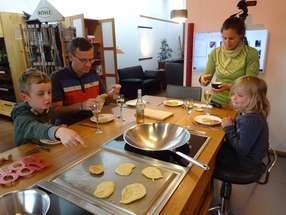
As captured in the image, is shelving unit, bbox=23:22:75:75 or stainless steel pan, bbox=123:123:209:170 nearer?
stainless steel pan, bbox=123:123:209:170

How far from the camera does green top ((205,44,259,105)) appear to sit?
74.4 inches

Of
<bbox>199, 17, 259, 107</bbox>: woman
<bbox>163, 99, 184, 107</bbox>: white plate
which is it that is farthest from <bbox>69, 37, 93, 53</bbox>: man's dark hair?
<bbox>199, 17, 259, 107</bbox>: woman

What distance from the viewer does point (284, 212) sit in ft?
6.09

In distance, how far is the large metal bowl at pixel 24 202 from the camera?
2.52ft

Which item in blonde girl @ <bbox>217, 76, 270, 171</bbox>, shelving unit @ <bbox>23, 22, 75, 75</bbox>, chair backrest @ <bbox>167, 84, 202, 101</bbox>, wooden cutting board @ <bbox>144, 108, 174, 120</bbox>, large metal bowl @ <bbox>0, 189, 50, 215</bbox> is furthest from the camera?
shelving unit @ <bbox>23, 22, 75, 75</bbox>

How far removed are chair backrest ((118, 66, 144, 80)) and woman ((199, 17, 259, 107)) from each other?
3.77m

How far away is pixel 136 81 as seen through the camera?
218 inches

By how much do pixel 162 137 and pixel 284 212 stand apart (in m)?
1.39

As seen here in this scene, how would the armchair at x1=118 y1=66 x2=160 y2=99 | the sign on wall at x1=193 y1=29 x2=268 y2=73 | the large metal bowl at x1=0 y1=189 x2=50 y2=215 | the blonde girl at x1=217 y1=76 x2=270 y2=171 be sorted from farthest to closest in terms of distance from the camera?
the armchair at x1=118 y1=66 x2=160 y2=99 < the sign on wall at x1=193 y1=29 x2=268 y2=73 < the blonde girl at x1=217 y1=76 x2=270 y2=171 < the large metal bowl at x1=0 y1=189 x2=50 y2=215

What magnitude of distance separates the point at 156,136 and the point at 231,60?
3.71 feet

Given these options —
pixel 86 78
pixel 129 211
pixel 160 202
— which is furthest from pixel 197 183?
pixel 86 78

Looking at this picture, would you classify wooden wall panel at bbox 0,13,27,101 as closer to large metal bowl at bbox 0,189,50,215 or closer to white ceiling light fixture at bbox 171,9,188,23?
white ceiling light fixture at bbox 171,9,188,23

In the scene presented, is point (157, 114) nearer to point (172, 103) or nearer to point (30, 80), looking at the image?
point (172, 103)

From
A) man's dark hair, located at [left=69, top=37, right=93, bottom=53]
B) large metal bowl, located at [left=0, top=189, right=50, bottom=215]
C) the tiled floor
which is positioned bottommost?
the tiled floor
